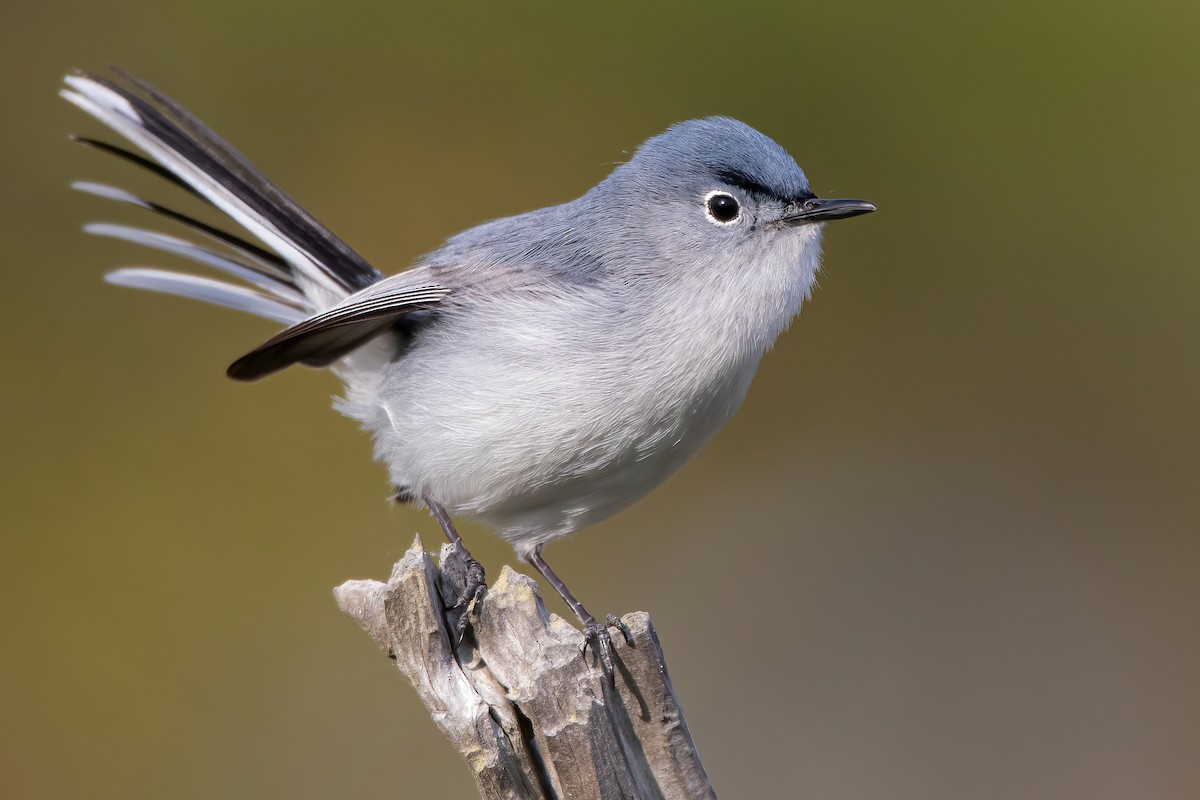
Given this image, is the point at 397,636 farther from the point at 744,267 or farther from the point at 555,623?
the point at 744,267

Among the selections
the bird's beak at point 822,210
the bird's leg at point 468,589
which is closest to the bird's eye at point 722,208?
the bird's beak at point 822,210

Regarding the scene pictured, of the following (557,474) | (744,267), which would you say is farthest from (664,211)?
(557,474)

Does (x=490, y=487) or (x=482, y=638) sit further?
(x=490, y=487)

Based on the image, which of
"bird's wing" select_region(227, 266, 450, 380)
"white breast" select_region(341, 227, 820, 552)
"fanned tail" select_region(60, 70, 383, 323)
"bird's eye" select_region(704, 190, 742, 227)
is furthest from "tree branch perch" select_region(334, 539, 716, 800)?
"fanned tail" select_region(60, 70, 383, 323)

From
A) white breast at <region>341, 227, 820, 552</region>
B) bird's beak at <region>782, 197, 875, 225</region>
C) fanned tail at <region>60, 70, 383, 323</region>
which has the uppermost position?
fanned tail at <region>60, 70, 383, 323</region>

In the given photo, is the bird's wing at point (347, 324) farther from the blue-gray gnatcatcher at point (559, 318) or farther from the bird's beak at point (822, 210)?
the bird's beak at point (822, 210)

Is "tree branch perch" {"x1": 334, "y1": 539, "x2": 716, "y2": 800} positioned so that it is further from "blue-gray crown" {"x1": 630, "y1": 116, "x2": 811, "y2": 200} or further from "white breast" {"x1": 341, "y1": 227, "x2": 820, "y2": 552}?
"blue-gray crown" {"x1": 630, "y1": 116, "x2": 811, "y2": 200}

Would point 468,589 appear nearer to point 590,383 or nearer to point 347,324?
point 590,383
